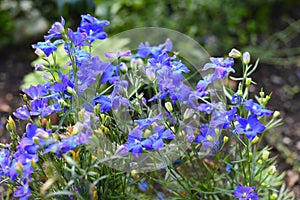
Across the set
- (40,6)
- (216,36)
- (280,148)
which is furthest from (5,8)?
(280,148)

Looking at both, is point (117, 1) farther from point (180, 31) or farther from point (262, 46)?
point (262, 46)

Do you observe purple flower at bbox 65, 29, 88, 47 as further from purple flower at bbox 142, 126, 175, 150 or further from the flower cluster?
purple flower at bbox 142, 126, 175, 150

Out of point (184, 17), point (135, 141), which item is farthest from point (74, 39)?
point (184, 17)

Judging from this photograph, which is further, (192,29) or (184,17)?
(184,17)

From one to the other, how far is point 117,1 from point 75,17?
376 millimetres

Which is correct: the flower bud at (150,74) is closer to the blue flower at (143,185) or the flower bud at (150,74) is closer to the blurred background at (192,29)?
the blue flower at (143,185)

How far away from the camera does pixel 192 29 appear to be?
3.14 meters

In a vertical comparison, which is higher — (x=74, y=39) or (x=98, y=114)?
(x=74, y=39)

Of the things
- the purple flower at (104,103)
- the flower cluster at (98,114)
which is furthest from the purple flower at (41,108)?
the purple flower at (104,103)

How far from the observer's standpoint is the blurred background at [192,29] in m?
3.06

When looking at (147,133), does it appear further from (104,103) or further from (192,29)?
(192,29)

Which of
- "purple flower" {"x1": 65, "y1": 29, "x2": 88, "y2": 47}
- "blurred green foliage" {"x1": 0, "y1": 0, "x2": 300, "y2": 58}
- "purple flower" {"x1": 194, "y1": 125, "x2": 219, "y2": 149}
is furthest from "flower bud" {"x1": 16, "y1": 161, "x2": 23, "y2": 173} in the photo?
"blurred green foliage" {"x1": 0, "y1": 0, "x2": 300, "y2": 58}

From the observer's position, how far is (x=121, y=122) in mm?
1528

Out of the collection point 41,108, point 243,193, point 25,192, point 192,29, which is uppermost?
point 192,29
